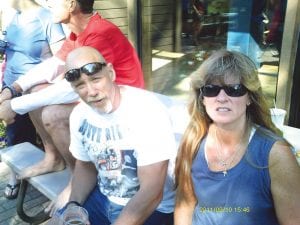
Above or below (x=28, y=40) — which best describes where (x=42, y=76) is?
below

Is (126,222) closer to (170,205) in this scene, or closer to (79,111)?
(170,205)

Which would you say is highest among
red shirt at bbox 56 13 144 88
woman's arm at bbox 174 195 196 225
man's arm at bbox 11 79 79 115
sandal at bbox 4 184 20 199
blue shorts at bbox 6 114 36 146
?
red shirt at bbox 56 13 144 88

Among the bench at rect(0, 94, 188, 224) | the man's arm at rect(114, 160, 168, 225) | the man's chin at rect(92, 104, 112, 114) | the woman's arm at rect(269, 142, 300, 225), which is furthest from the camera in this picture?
the bench at rect(0, 94, 188, 224)

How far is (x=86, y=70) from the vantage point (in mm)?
1753

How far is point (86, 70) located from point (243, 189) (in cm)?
84

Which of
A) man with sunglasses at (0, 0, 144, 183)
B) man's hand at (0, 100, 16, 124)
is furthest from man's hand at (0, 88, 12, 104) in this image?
→ man's hand at (0, 100, 16, 124)

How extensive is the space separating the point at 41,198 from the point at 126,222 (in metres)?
1.93

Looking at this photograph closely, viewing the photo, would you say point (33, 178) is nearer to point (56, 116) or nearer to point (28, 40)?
point (56, 116)

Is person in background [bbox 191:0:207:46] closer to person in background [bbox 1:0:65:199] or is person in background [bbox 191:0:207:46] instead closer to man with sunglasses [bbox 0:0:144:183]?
person in background [bbox 1:0:65:199]

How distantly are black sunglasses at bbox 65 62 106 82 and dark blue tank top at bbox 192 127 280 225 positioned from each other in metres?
0.61

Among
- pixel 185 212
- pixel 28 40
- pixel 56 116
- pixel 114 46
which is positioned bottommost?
pixel 185 212

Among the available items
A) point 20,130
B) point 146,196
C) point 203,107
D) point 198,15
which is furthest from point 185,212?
point 198,15

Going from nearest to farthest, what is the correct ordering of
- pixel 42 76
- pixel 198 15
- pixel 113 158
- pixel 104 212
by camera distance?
pixel 113 158 < pixel 104 212 < pixel 42 76 < pixel 198 15

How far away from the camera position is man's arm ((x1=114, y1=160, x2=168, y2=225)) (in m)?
1.68
